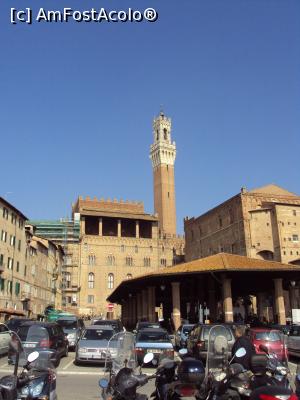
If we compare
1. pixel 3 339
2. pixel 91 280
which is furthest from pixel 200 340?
pixel 91 280

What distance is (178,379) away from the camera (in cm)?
689

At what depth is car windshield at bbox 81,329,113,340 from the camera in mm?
17516

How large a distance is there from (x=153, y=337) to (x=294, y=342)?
6007 millimetres

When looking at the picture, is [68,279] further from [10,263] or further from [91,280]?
[10,263]

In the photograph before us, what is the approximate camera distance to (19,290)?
5228 cm

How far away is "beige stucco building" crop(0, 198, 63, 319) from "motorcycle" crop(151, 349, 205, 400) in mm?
37383

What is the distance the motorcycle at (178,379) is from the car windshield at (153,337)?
10033 mm

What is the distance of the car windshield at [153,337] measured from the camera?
55.7ft

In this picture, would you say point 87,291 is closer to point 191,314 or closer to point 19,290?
point 19,290

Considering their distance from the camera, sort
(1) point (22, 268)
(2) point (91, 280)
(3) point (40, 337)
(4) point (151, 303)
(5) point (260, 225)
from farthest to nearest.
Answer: (2) point (91, 280) < (5) point (260, 225) < (1) point (22, 268) < (4) point (151, 303) < (3) point (40, 337)

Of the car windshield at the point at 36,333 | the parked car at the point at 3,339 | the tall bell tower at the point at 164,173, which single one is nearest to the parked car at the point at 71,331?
the parked car at the point at 3,339

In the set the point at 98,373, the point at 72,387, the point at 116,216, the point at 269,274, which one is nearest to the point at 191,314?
the point at 269,274

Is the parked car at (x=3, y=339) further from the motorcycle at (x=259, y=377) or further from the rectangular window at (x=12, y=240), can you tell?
the rectangular window at (x=12, y=240)

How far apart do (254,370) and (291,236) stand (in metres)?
54.2
